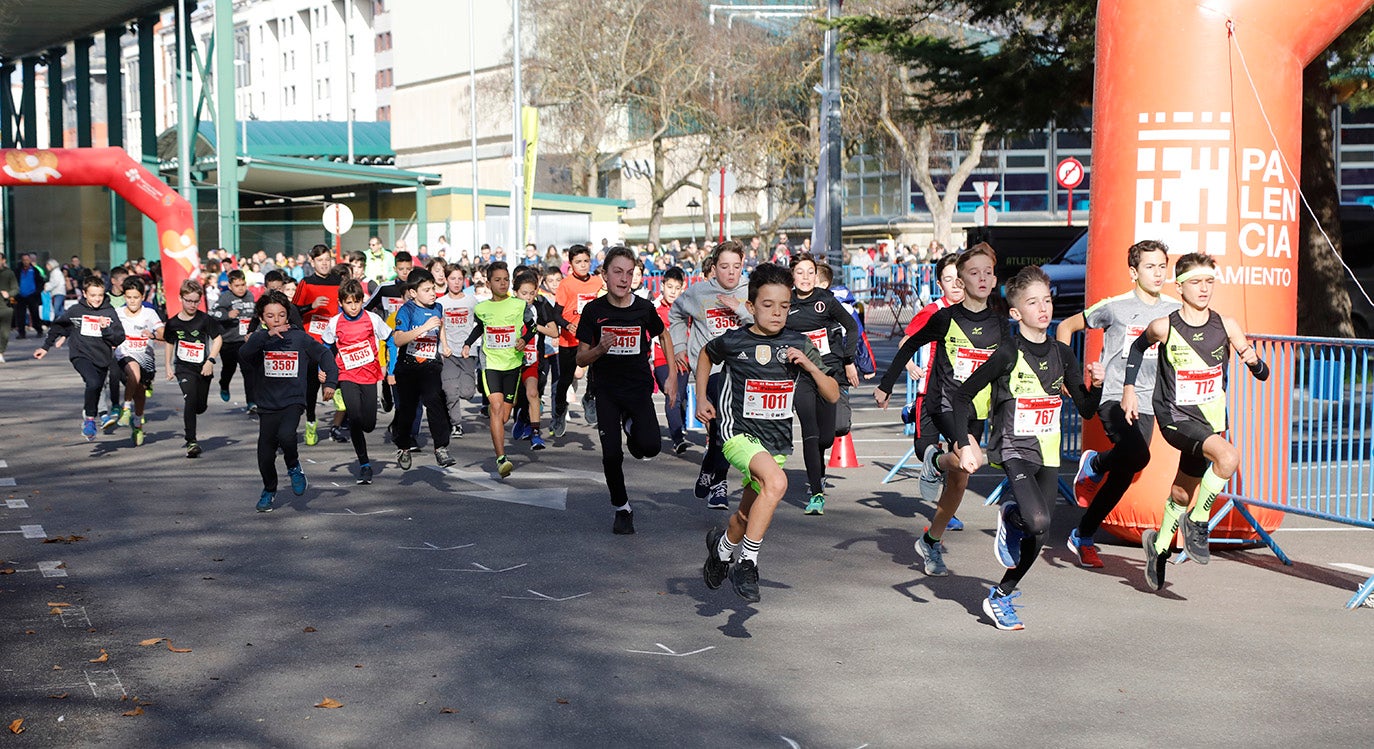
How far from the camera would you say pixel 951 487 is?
26.0 ft

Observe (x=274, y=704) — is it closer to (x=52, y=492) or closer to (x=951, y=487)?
(x=951, y=487)

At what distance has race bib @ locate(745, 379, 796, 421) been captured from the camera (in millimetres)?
7578

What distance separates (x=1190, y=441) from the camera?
7.93m

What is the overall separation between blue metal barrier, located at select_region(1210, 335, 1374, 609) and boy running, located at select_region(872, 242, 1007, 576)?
5.13ft

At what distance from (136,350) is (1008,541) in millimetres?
9848

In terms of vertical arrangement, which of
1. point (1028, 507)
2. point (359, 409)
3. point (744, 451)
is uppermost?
point (744, 451)

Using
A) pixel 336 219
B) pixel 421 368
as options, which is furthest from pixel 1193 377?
pixel 336 219

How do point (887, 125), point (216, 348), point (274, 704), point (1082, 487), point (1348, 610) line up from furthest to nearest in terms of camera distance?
1. point (887, 125)
2. point (216, 348)
3. point (1082, 487)
4. point (1348, 610)
5. point (274, 704)

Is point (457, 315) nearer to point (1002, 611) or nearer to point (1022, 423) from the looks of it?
point (1022, 423)

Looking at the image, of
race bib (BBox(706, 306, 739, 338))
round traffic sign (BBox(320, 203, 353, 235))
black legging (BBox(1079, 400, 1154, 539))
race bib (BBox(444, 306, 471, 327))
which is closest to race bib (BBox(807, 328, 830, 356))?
race bib (BBox(706, 306, 739, 338))

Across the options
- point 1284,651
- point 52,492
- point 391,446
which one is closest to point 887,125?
point 391,446

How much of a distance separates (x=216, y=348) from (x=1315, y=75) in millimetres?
11594

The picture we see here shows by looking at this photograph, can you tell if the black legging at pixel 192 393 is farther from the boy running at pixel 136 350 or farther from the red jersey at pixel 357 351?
the red jersey at pixel 357 351

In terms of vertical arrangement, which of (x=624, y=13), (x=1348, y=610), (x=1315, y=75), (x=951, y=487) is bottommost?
(x=1348, y=610)
